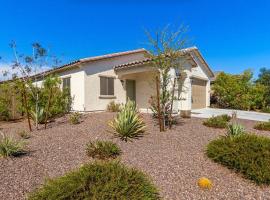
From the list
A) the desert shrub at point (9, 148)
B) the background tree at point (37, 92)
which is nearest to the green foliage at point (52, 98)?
the background tree at point (37, 92)

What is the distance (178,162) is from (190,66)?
11.8 m

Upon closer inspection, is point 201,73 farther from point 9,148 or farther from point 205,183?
point 9,148

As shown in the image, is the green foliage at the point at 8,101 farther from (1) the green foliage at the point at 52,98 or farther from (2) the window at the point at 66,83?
(2) the window at the point at 66,83

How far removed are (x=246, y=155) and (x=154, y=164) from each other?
233 cm

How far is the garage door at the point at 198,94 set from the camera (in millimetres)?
17620

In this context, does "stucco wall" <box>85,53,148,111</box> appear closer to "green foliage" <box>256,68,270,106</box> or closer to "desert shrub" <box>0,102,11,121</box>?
"desert shrub" <box>0,102,11,121</box>

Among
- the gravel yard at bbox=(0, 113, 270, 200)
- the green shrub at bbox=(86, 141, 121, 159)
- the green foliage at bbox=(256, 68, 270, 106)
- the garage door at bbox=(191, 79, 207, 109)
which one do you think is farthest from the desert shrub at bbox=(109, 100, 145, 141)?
the green foliage at bbox=(256, 68, 270, 106)

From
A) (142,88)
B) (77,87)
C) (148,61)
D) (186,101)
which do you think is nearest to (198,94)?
(186,101)

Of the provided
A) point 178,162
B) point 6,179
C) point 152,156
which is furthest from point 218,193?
point 6,179

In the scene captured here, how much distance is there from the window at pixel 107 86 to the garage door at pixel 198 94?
6373 millimetres

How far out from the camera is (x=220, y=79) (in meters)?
21.1

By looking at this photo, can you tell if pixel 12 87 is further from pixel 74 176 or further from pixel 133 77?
pixel 74 176

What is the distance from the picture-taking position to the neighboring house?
14.5 metres

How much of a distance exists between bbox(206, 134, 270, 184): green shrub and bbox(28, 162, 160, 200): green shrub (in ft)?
9.54
